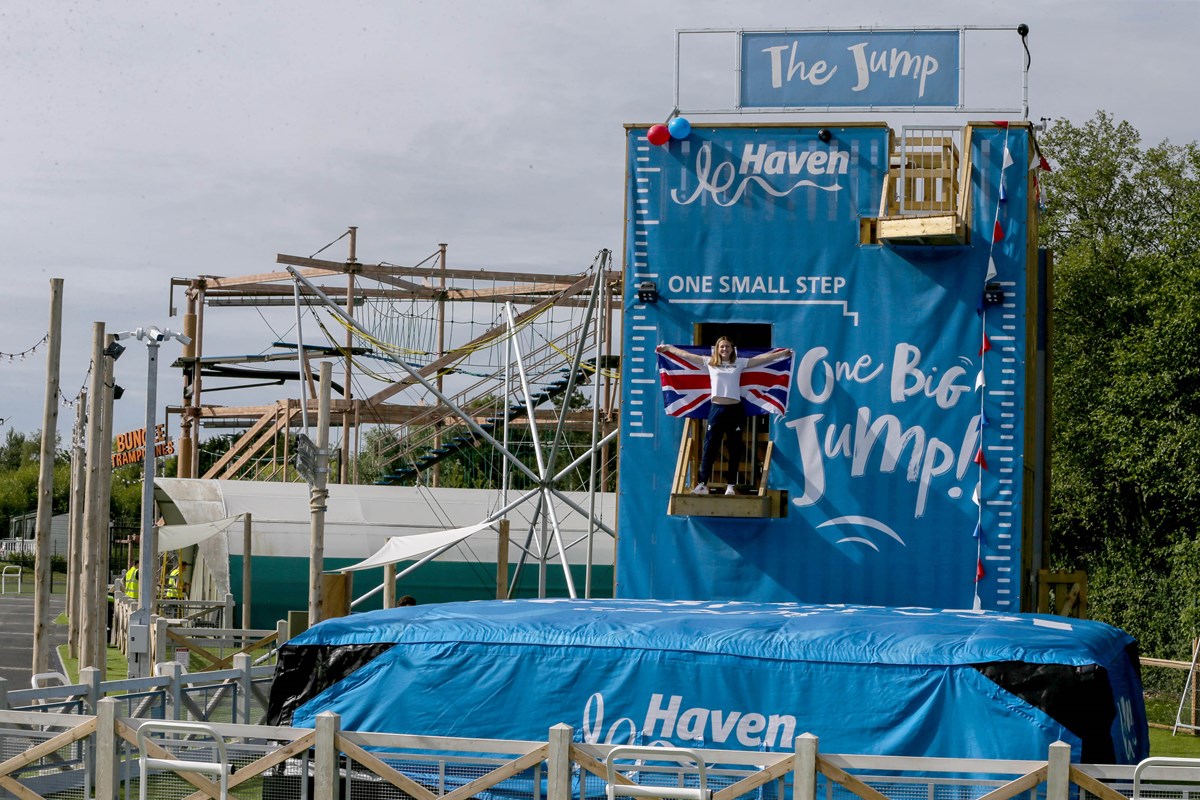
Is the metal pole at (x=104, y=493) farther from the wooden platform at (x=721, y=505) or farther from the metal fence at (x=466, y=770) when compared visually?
the metal fence at (x=466, y=770)

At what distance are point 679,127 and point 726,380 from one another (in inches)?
157

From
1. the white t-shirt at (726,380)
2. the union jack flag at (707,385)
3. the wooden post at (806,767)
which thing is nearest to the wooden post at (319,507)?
the union jack flag at (707,385)

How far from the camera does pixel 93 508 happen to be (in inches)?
979

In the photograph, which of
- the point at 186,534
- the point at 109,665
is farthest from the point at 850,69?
the point at 109,665

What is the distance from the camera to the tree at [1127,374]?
34.5 meters

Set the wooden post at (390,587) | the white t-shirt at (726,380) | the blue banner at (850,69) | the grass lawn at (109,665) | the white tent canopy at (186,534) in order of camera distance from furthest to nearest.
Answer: the white tent canopy at (186,534), the grass lawn at (109,665), the wooden post at (390,587), the blue banner at (850,69), the white t-shirt at (726,380)

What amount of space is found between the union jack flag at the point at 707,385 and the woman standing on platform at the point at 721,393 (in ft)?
0.25

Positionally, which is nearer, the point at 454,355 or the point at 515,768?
the point at 515,768

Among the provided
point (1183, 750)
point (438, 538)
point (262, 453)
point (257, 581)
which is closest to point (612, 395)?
point (257, 581)

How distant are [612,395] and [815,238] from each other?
21344 millimetres

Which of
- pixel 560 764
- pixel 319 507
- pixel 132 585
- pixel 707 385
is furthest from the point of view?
pixel 132 585

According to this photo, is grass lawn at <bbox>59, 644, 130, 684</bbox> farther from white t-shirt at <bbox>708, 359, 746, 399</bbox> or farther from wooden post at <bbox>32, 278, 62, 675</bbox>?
white t-shirt at <bbox>708, 359, 746, 399</bbox>

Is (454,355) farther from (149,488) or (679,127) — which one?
(679,127)

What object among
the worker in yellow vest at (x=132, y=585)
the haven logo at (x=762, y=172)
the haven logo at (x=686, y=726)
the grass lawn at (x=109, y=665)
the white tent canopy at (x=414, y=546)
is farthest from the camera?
the worker in yellow vest at (x=132, y=585)
